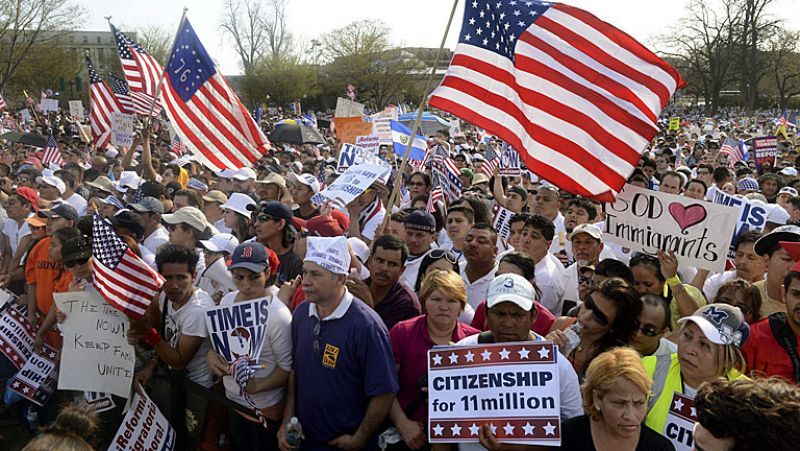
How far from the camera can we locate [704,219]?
5.19 metres

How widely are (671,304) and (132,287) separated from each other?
12.6 feet

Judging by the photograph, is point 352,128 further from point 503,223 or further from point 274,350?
point 274,350

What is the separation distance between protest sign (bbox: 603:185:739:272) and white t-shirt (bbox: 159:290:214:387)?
3.24 meters

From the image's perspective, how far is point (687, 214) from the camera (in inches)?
206

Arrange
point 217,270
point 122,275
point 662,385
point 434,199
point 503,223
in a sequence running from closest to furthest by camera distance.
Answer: point 662,385 → point 122,275 → point 217,270 → point 503,223 → point 434,199

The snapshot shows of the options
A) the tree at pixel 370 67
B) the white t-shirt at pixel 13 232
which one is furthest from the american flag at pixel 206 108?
the tree at pixel 370 67

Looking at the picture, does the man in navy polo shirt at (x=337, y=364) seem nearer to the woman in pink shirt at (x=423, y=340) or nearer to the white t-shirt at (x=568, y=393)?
the woman in pink shirt at (x=423, y=340)

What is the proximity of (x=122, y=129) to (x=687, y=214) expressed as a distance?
11.9 m

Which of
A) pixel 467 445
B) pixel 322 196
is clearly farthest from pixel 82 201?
pixel 467 445

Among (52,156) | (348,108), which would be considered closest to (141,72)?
(348,108)

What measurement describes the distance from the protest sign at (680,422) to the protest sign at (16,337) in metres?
5.16

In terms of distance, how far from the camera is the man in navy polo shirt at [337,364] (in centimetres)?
387

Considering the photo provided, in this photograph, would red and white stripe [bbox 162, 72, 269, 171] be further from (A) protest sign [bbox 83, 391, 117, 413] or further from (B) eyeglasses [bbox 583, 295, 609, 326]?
(B) eyeglasses [bbox 583, 295, 609, 326]

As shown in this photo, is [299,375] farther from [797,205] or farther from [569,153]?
[797,205]
